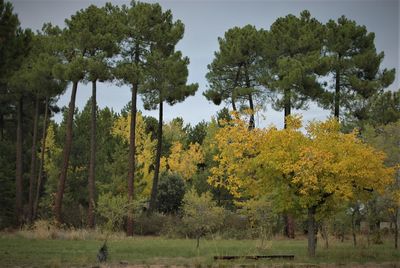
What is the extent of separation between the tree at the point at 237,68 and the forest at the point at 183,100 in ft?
0.28

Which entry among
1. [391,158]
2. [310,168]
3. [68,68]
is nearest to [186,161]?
[68,68]

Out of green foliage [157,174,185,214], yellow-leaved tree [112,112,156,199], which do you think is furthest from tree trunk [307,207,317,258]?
green foliage [157,174,185,214]

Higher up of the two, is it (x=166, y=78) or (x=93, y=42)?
(x=93, y=42)

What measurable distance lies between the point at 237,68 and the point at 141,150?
17.9 metres

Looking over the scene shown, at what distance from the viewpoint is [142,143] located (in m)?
51.7

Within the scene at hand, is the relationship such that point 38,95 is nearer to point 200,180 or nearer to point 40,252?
point 200,180

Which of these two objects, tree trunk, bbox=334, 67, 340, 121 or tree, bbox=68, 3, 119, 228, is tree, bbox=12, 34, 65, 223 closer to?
tree, bbox=68, 3, 119, 228

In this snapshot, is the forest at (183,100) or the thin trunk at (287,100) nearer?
the forest at (183,100)

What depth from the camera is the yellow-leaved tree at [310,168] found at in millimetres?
17969

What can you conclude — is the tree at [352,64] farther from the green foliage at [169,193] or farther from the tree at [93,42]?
the tree at [93,42]

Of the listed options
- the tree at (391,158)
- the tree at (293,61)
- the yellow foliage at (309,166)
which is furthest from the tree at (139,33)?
the tree at (391,158)

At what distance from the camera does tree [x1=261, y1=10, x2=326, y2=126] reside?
113ft

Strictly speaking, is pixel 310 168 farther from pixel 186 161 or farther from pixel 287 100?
pixel 186 161

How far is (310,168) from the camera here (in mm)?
17828
